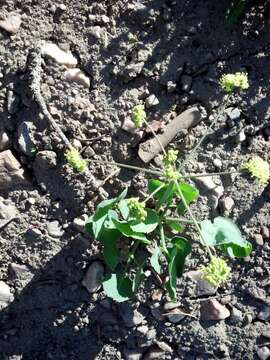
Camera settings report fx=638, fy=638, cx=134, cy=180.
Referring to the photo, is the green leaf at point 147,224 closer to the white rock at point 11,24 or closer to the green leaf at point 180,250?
the green leaf at point 180,250

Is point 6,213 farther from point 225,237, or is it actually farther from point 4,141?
point 225,237

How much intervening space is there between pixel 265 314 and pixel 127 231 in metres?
0.81

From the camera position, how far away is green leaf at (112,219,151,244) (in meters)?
2.50

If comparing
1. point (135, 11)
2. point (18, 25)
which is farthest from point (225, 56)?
point (18, 25)

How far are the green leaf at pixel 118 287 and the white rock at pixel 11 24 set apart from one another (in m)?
1.13

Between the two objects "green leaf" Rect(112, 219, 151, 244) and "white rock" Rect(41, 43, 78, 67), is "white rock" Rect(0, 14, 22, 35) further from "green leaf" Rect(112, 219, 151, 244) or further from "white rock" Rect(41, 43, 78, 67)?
"green leaf" Rect(112, 219, 151, 244)

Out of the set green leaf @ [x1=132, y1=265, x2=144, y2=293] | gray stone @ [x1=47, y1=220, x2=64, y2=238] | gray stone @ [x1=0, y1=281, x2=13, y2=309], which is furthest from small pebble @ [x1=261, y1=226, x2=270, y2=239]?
gray stone @ [x1=0, y1=281, x2=13, y2=309]

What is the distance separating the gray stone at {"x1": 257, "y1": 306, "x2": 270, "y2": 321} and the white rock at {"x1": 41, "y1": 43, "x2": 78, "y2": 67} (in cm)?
138

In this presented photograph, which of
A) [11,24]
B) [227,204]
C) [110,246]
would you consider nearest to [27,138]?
[11,24]

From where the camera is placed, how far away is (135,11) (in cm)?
279

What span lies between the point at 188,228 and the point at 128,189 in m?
0.31

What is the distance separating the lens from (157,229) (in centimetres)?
266

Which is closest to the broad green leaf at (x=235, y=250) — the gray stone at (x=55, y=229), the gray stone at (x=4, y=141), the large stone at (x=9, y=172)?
the gray stone at (x=55, y=229)

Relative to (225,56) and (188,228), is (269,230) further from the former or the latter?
(225,56)
